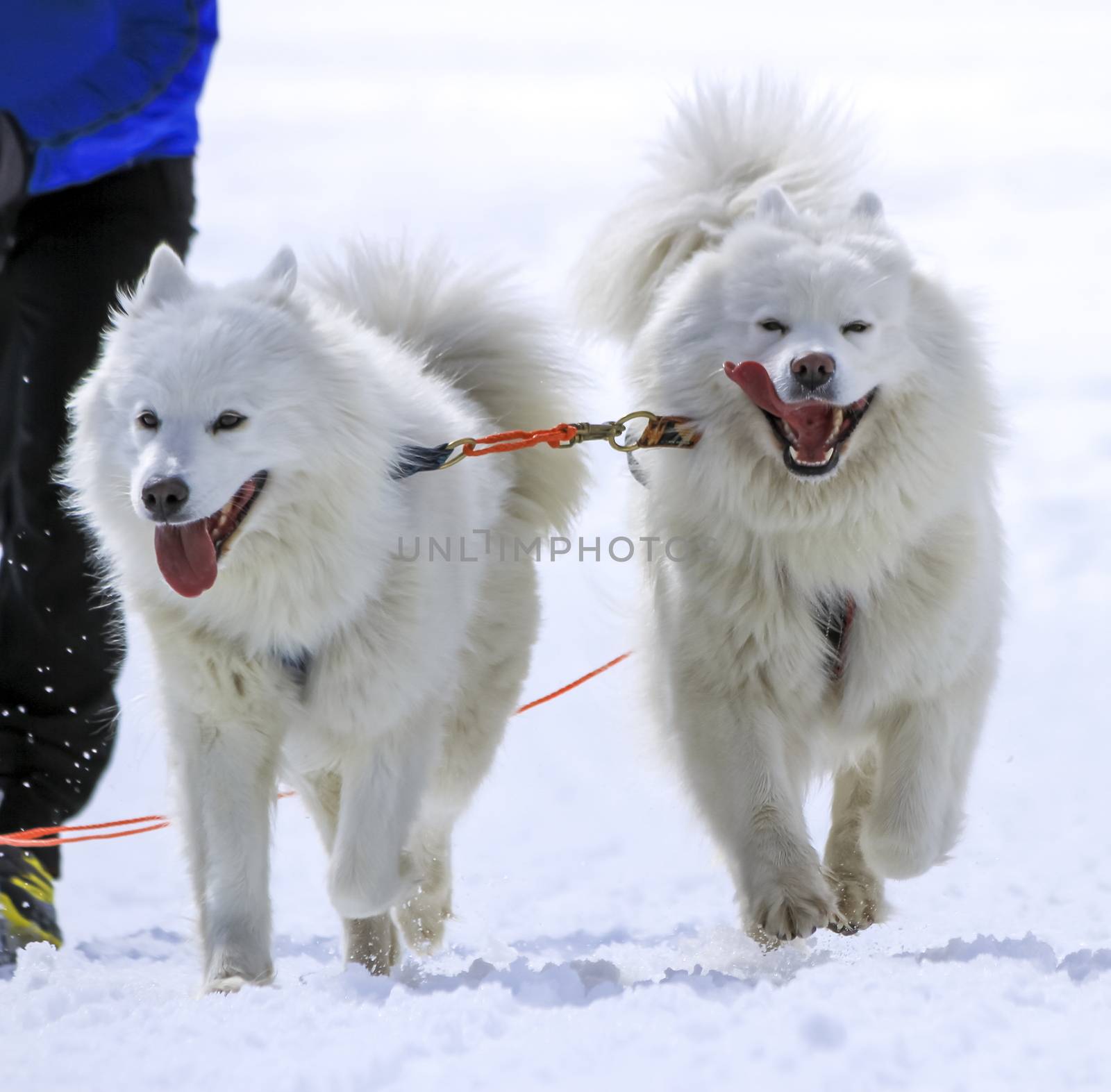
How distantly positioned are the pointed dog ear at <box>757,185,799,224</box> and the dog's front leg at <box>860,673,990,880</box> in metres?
1.12

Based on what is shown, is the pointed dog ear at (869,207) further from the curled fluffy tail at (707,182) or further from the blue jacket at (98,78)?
the blue jacket at (98,78)

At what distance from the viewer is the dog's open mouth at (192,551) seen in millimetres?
2709

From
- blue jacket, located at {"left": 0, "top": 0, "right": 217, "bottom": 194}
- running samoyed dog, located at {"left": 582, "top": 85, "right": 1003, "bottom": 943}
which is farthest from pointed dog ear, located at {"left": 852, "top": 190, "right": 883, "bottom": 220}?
blue jacket, located at {"left": 0, "top": 0, "right": 217, "bottom": 194}

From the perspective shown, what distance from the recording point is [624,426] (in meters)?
3.19

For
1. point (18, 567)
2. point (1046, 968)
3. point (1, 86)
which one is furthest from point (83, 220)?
point (1046, 968)

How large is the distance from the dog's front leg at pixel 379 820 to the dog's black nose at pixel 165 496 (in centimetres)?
74

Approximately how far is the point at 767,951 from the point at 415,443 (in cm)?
129

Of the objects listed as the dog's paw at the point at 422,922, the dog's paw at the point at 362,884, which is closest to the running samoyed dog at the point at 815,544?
the dog's paw at the point at 362,884

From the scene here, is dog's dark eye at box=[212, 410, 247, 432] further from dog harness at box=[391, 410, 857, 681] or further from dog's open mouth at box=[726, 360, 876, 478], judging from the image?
dog's open mouth at box=[726, 360, 876, 478]

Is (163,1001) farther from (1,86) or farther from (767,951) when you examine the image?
(1,86)

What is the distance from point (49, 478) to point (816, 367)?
6.31ft

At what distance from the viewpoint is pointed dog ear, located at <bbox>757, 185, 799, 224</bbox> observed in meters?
3.21

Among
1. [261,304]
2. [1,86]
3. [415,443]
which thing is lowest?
[415,443]

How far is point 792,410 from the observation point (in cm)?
293
